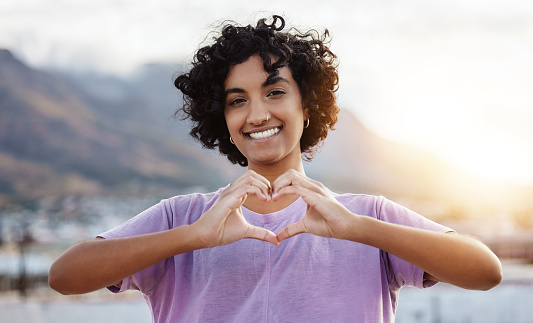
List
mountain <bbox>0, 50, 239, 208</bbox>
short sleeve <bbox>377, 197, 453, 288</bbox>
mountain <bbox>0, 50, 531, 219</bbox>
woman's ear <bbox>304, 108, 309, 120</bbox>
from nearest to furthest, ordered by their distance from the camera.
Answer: short sleeve <bbox>377, 197, 453, 288</bbox>, woman's ear <bbox>304, 108, 309, 120</bbox>, mountain <bbox>0, 50, 531, 219</bbox>, mountain <bbox>0, 50, 239, 208</bbox>

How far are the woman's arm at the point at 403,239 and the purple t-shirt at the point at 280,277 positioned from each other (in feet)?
0.26

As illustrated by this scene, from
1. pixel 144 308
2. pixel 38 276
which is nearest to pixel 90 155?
pixel 38 276

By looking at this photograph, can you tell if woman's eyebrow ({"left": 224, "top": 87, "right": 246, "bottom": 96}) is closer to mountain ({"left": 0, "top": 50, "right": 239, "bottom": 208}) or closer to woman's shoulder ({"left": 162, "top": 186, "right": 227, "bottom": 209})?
woman's shoulder ({"left": 162, "top": 186, "right": 227, "bottom": 209})

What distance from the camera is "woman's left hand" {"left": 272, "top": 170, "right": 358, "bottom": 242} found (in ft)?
4.77

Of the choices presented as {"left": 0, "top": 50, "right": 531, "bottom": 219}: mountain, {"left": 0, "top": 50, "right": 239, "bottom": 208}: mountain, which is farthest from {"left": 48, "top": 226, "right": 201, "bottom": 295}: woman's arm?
{"left": 0, "top": 50, "right": 239, "bottom": 208}: mountain

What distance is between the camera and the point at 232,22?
6.65ft

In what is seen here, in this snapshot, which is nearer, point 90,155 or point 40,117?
point 90,155

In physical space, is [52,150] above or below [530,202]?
above

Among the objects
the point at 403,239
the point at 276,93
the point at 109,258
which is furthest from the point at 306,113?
the point at 109,258

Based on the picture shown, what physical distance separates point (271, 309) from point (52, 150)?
61.3 metres

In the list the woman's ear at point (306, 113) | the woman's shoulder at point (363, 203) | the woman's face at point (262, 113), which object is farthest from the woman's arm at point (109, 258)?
the woman's ear at point (306, 113)

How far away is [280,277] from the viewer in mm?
1608

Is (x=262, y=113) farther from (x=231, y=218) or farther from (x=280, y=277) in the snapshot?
(x=280, y=277)

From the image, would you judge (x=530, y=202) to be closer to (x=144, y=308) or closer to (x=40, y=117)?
(x=144, y=308)
